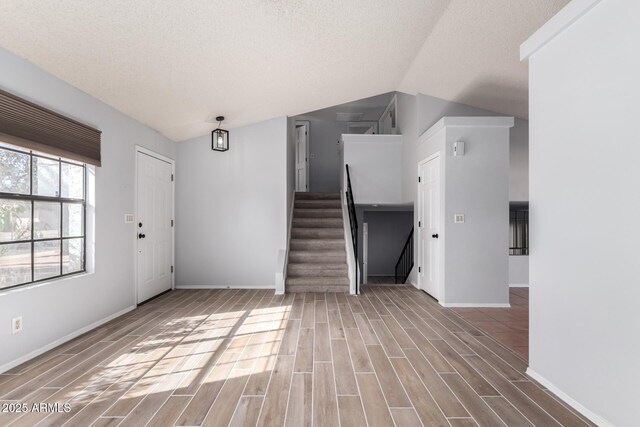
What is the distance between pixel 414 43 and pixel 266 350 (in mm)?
3792

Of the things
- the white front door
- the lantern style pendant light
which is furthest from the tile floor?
the lantern style pendant light

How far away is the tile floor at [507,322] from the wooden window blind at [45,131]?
4426mm

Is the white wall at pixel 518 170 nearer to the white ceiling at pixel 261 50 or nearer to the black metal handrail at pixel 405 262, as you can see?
the white ceiling at pixel 261 50

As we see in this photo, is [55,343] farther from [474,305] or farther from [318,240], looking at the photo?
[474,305]

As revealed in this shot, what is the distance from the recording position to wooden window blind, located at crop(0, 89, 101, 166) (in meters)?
2.47

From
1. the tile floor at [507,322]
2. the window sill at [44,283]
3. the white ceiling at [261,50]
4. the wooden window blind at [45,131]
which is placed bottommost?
the tile floor at [507,322]

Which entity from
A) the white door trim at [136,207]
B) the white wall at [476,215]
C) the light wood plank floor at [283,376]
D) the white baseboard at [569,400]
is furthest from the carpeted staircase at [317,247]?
the white baseboard at [569,400]

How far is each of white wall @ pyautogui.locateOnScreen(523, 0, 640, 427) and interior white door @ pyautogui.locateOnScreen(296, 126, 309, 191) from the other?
21.2 feet

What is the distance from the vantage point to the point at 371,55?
4066 mm

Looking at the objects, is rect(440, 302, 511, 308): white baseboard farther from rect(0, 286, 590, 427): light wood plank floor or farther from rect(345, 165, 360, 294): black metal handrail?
rect(345, 165, 360, 294): black metal handrail

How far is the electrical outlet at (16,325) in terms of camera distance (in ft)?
8.42

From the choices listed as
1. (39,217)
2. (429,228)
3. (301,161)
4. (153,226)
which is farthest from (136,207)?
(301,161)

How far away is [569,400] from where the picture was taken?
6.81ft

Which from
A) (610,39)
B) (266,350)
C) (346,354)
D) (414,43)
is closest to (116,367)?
(266,350)
